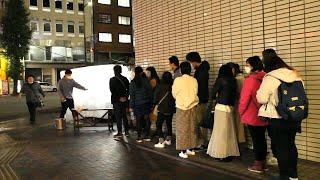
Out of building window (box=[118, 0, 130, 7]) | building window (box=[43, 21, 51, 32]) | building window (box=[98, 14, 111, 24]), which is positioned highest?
building window (box=[118, 0, 130, 7])

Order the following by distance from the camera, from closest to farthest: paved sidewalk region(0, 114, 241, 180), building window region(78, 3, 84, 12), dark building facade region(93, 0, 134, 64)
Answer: paved sidewalk region(0, 114, 241, 180) → dark building facade region(93, 0, 134, 64) → building window region(78, 3, 84, 12)

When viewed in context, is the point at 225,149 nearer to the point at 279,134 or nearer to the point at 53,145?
the point at 279,134

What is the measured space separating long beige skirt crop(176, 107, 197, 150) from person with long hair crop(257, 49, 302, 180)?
7.38 ft

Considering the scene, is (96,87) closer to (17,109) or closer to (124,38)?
(17,109)

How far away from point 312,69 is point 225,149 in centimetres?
210

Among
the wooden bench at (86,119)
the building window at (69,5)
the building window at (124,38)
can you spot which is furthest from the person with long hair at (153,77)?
the building window at (124,38)

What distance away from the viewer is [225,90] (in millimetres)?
7418

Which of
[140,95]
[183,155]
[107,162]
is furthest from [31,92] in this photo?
[183,155]

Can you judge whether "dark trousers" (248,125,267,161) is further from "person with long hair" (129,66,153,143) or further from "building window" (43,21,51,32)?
"building window" (43,21,51,32)

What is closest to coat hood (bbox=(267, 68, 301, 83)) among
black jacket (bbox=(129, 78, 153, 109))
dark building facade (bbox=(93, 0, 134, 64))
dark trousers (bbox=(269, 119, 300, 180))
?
dark trousers (bbox=(269, 119, 300, 180))

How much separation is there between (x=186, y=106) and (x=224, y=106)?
2.73 feet

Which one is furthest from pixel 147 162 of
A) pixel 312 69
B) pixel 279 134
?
pixel 312 69

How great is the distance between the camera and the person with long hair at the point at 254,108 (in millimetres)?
6723

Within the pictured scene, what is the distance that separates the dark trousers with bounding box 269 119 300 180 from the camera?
5867mm
